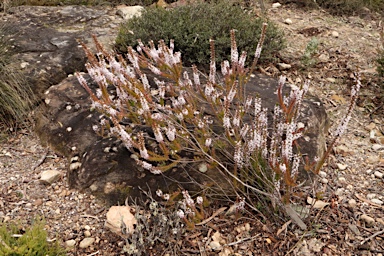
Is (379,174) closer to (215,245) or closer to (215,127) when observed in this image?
(215,127)

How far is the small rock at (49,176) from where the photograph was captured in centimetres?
320

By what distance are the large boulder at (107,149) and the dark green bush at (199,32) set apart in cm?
59

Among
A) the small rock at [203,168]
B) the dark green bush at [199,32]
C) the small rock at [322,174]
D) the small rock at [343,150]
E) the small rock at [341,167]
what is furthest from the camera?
the dark green bush at [199,32]

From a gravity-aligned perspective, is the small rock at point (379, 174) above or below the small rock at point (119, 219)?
below

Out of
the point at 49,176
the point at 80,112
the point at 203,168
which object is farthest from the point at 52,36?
the point at 203,168

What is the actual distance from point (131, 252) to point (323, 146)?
69.2 inches

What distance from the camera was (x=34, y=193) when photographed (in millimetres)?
3145

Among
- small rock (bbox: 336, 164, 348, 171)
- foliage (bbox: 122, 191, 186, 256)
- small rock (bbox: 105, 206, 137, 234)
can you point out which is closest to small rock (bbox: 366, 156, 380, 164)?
small rock (bbox: 336, 164, 348, 171)

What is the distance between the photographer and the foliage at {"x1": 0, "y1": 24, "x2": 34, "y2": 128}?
3836 mm

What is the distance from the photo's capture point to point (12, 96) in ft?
12.6

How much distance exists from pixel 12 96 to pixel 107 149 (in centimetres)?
140

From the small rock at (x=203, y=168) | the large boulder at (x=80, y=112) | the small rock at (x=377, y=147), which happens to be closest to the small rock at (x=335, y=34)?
the large boulder at (x=80, y=112)

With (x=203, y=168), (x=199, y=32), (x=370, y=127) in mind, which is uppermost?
(x=199, y=32)

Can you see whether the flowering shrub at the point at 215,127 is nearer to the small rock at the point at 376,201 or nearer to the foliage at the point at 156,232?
the foliage at the point at 156,232
